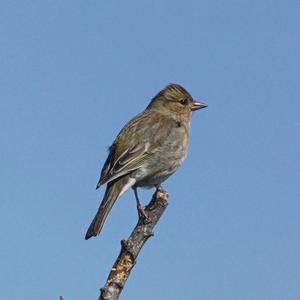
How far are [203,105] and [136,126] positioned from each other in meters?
2.03

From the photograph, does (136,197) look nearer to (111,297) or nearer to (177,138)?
(177,138)

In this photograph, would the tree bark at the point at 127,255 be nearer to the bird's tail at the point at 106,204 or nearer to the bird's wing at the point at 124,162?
the bird's tail at the point at 106,204

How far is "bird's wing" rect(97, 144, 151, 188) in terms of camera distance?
967cm

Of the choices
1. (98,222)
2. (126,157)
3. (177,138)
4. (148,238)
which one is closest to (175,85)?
(177,138)

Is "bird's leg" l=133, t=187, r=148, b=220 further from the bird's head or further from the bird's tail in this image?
the bird's head

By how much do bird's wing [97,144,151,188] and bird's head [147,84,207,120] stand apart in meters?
2.00

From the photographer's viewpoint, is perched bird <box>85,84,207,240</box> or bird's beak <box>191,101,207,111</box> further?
bird's beak <box>191,101,207,111</box>

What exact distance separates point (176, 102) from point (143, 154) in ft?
7.68

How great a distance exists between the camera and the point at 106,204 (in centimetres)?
923

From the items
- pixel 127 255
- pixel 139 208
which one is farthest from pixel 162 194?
pixel 127 255

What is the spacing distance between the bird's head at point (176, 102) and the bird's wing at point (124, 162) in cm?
200

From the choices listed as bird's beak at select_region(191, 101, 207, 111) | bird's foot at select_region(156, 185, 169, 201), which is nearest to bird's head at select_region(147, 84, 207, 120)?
bird's beak at select_region(191, 101, 207, 111)

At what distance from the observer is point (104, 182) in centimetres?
938

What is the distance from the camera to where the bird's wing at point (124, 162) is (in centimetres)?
967
